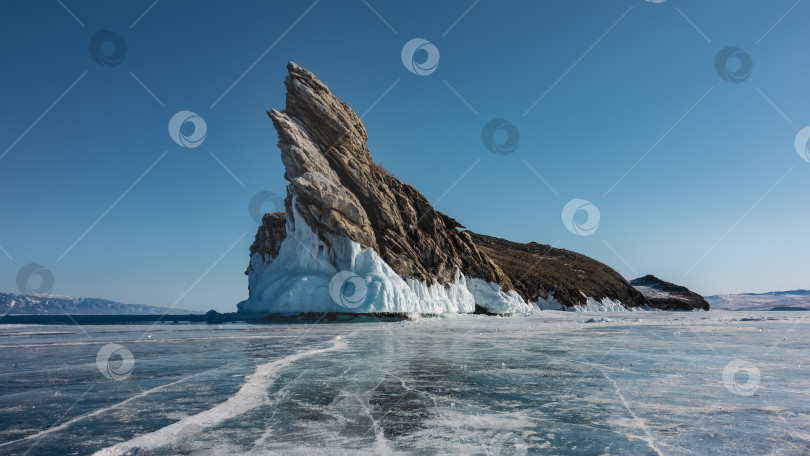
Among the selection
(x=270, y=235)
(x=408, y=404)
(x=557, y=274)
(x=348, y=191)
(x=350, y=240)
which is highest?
(x=270, y=235)

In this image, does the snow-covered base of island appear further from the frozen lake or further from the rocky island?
the frozen lake

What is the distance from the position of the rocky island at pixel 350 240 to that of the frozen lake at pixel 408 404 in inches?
883

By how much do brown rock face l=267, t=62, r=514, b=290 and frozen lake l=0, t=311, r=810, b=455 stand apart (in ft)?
80.0

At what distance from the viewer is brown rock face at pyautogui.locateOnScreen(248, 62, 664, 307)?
3741cm

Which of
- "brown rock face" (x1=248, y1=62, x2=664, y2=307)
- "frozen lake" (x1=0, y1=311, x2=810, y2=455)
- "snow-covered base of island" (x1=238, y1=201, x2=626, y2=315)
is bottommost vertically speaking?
→ "frozen lake" (x1=0, y1=311, x2=810, y2=455)

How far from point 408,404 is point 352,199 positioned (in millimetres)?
33307

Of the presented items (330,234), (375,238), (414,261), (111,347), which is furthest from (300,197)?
(111,347)

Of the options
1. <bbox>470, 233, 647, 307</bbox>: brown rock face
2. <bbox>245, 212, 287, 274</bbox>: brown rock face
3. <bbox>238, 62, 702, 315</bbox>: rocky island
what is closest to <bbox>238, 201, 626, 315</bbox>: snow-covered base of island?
<bbox>238, 62, 702, 315</bbox>: rocky island

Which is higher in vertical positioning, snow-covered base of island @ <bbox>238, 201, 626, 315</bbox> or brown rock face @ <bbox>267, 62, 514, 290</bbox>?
brown rock face @ <bbox>267, 62, 514, 290</bbox>

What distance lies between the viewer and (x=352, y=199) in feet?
131

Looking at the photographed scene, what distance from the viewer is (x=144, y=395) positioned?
8.03 metres

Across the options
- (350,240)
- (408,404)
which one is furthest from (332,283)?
(408,404)

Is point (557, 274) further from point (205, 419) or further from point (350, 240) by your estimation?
point (205, 419)

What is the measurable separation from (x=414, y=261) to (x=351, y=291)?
8447 mm
